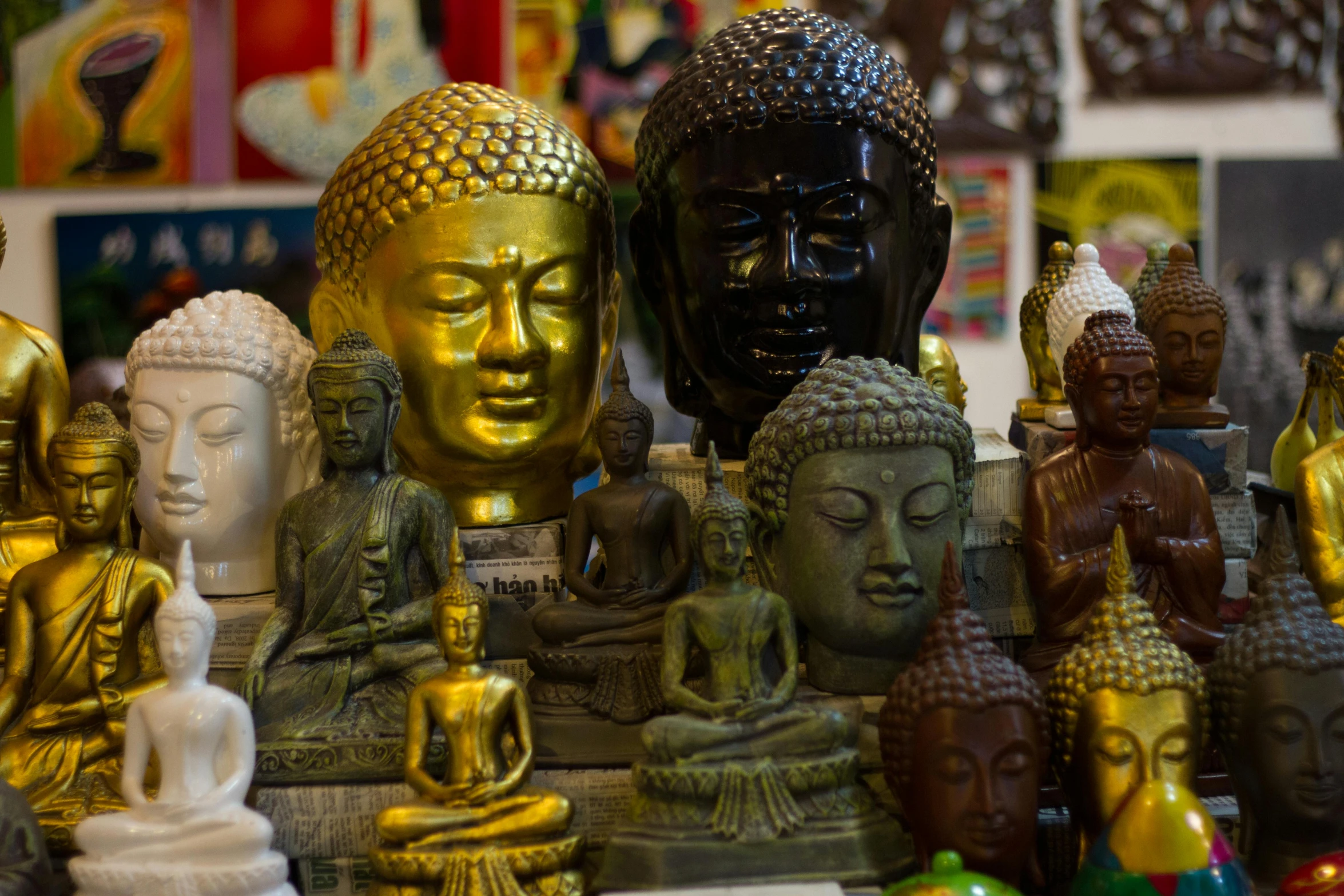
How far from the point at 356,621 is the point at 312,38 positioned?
3129mm

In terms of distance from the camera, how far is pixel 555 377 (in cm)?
288

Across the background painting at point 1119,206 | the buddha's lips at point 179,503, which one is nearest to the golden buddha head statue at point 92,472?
the buddha's lips at point 179,503

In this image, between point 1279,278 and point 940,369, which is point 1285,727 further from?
point 1279,278

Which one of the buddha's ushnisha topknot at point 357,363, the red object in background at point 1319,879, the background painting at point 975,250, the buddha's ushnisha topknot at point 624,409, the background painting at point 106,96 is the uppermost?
Answer: the background painting at point 106,96

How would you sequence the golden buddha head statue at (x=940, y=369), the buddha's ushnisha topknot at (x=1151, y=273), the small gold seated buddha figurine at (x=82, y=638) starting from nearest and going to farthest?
the small gold seated buddha figurine at (x=82, y=638), the buddha's ushnisha topknot at (x=1151, y=273), the golden buddha head statue at (x=940, y=369)

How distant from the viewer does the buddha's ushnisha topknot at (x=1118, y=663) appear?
2184 millimetres

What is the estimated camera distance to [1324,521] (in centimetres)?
271

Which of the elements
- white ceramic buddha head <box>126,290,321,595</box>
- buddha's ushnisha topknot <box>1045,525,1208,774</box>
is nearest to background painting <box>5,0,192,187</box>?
white ceramic buddha head <box>126,290,321,595</box>

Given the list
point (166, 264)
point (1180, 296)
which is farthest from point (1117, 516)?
point (166, 264)

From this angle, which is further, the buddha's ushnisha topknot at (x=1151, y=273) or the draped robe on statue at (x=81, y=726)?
the buddha's ushnisha topknot at (x=1151, y=273)

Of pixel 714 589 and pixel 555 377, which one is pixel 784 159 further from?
pixel 714 589

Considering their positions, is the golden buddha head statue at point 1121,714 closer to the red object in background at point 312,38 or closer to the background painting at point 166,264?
the red object in background at point 312,38

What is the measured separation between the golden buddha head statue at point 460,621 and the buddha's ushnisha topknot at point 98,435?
2.15ft

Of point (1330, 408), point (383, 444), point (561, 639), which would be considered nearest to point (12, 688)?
point (383, 444)
